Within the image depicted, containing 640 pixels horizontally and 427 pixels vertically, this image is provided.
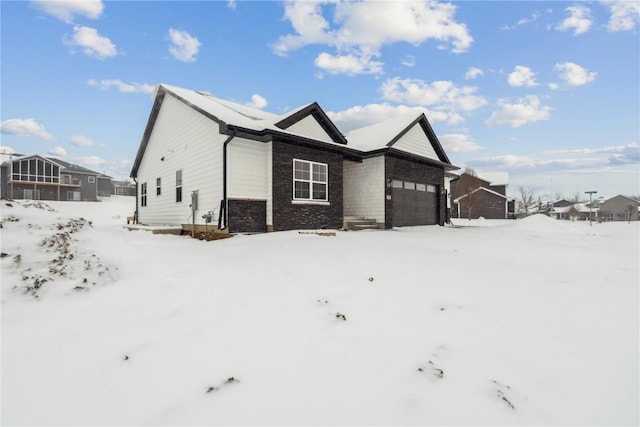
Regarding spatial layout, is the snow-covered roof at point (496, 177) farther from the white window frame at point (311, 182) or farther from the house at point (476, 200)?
the white window frame at point (311, 182)

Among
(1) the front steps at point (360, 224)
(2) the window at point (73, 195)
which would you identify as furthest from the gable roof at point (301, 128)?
(2) the window at point (73, 195)

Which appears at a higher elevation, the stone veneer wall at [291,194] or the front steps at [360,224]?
the stone veneer wall at [291,194]

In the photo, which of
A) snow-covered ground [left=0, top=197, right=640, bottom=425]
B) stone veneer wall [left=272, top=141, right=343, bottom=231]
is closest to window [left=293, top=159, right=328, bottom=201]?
stone veneer wall [left=272, top=141, right=343, bottom=231]

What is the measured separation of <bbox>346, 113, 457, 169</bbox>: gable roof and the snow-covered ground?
33.2 feet

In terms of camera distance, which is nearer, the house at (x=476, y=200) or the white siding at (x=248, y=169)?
the white siding at (x=248, y=169)

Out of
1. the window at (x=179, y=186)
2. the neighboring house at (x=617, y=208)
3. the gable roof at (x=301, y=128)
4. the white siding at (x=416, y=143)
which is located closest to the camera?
the gable roof at (x=301, y=128)

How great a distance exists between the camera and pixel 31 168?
111 ft

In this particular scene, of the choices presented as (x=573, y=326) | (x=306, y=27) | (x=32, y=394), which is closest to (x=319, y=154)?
(x=306, y=27)

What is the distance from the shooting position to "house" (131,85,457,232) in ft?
34.9

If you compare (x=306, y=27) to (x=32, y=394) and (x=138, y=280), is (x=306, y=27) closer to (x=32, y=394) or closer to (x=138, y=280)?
(x=138, y=280)

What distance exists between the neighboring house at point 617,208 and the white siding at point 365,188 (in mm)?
68392

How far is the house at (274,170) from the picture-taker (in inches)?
419

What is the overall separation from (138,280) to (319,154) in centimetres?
908

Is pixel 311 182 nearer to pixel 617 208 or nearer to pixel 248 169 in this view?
pixel 248 169
